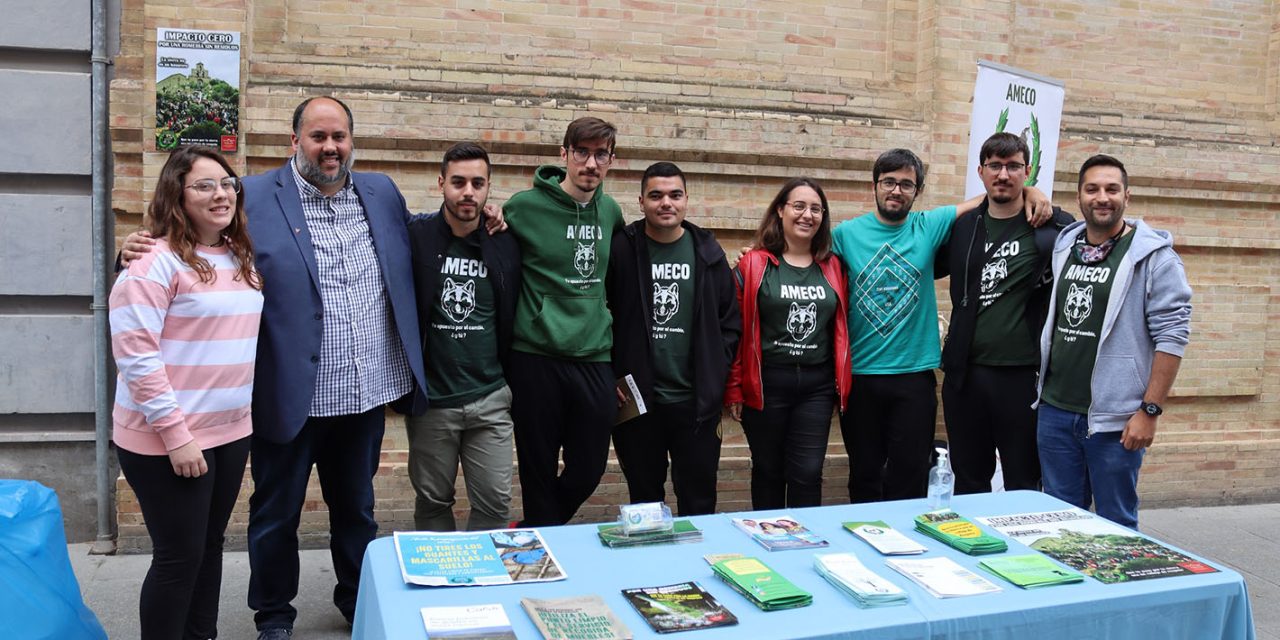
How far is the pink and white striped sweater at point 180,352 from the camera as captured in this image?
301cm

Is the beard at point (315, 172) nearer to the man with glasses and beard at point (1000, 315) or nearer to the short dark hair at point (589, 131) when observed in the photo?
the short dark hair at point (589, 131)

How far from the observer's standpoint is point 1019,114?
18.0ft

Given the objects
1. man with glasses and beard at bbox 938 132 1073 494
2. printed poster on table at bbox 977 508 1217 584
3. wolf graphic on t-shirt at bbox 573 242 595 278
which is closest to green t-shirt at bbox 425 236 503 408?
wolf graphic on t-shirt at bbox 573 242 595 278

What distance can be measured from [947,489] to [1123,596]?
2.84ft

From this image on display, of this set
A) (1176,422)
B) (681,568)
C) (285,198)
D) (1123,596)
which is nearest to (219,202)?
(285,198)

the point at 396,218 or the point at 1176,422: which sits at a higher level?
the point at 396,218

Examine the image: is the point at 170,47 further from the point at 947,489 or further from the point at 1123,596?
the point at 1123,596

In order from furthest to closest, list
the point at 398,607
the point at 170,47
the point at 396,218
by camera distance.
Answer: the point at 170,47
the point at 396,218
the point at 398,607

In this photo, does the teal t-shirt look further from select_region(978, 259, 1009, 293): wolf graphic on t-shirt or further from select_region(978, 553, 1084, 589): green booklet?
select_region(978, 553, 1084, 589): green booklet

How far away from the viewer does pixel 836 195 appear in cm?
628

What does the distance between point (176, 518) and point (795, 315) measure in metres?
2.72

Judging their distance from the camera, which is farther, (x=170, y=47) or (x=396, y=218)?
(x=170, y=47)

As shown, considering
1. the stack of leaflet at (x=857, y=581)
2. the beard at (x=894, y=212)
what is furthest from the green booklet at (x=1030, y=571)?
the beard at (x=894, y=212)

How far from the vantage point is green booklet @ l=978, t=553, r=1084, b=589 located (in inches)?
104
